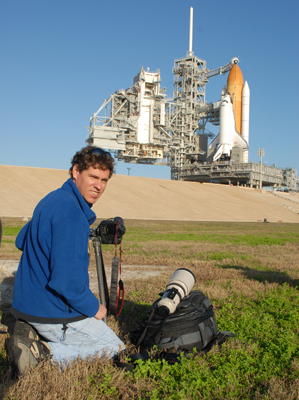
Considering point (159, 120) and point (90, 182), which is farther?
point (159, 120)

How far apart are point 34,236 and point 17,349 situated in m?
0.92

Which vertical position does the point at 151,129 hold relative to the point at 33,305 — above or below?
→ above

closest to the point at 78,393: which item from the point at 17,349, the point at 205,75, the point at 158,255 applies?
the point at 17,349

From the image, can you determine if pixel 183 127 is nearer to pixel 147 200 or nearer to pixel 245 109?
pixel 245 109

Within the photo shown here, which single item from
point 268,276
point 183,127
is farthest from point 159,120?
point 268,276

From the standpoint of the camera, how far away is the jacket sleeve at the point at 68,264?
104 inches

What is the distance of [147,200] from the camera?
35.2 metres

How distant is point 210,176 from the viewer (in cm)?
6606

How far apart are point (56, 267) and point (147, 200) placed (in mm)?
32607

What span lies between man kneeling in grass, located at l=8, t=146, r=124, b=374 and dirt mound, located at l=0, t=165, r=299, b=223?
2223 cm

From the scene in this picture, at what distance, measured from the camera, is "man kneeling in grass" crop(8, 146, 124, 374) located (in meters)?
2.69

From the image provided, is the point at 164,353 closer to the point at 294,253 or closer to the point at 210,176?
the point at 294,253

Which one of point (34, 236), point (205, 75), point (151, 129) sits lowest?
point (34, 236)

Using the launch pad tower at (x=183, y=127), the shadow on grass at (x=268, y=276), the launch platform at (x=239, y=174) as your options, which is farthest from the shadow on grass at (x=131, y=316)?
the launch platform at (x=239, y=174)
